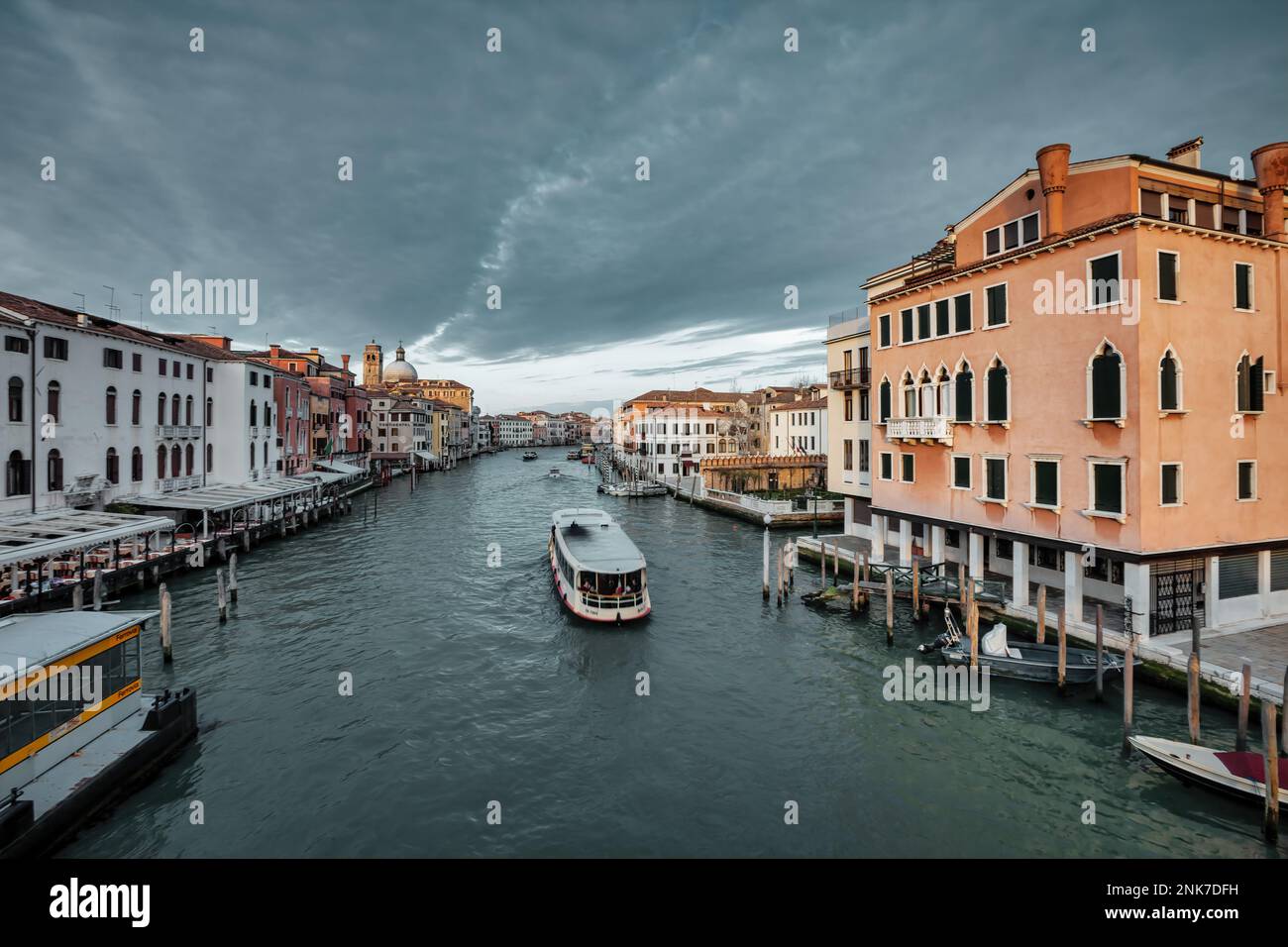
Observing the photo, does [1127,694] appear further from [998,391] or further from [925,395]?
[925,395]

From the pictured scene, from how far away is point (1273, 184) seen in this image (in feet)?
60.7

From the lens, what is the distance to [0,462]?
25406mm

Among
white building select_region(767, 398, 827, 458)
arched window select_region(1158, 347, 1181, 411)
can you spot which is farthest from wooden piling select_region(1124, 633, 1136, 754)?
white building select_region(767, 398, 827, 458)

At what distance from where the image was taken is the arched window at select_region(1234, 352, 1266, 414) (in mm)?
17844

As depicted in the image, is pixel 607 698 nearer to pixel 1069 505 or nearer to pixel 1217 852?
pixel 1217 852

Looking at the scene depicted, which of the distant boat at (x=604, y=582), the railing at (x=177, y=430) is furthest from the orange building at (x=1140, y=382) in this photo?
the railing at (x=177, y=430)

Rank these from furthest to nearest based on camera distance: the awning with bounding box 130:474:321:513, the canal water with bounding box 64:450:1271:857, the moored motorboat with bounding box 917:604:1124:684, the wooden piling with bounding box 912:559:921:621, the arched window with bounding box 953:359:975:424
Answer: the awning with bounding box 130:474:321:513 → the arched window with bounding box 953:359:975:424 → the wooden piling with bounding box 912:559:921:621 → the moored motorboat with bounding box 917:604:1124:684 → the canal water with bounding box 64:450:1271:857

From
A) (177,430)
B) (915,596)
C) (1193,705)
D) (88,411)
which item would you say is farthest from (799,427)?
(88,411)

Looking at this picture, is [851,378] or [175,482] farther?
[175,482]

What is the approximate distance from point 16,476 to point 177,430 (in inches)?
428

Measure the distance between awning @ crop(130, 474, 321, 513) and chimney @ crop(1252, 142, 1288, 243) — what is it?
1729 inches

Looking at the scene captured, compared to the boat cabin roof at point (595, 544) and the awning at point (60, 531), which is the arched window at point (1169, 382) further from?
the awning at point (60, 531)

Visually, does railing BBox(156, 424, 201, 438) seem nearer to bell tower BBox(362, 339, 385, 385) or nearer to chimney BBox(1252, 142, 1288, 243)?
chimney BBox(1252, 142, 1288, 243)
